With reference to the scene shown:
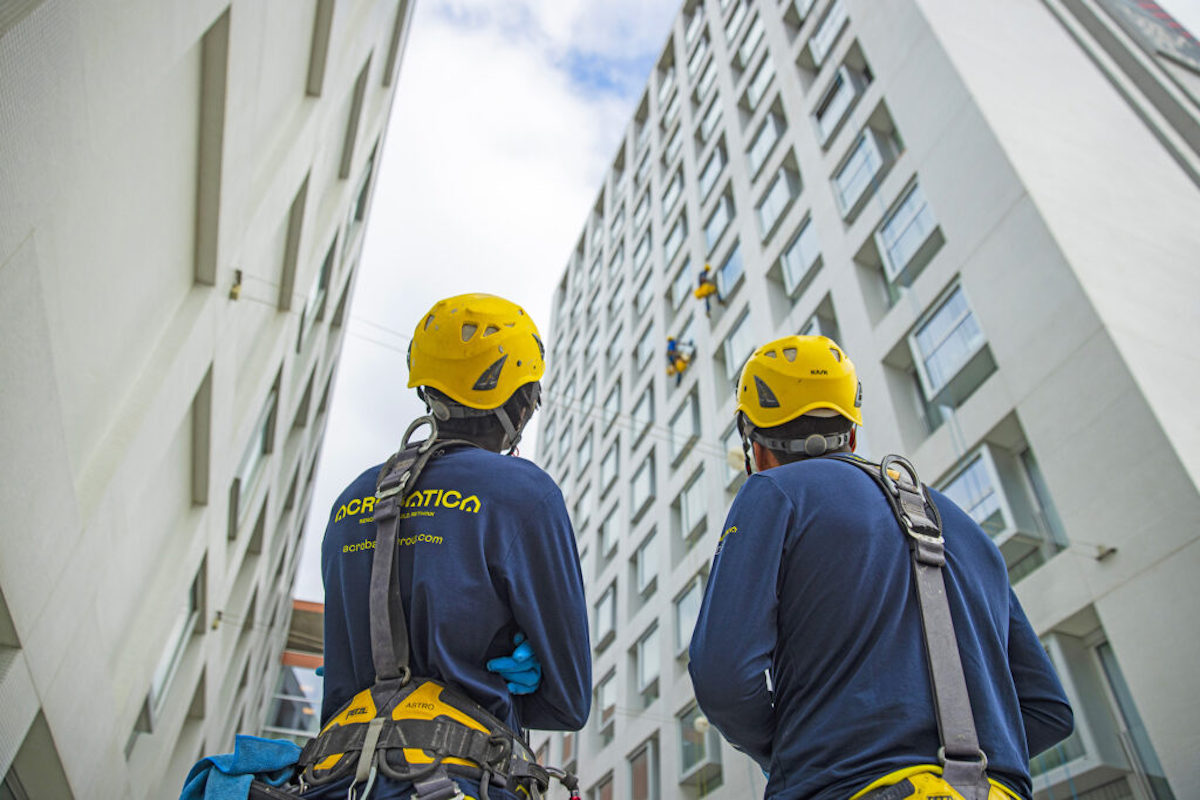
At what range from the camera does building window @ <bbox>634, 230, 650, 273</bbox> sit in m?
36.7

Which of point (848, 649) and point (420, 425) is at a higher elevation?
point (848, 649)

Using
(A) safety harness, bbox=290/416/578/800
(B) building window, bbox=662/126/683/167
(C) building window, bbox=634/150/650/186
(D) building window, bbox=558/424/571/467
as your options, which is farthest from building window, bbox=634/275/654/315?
(A) safety harness, bbox=290/416/578/800

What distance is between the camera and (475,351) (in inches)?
139

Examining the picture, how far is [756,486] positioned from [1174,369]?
9.89 m

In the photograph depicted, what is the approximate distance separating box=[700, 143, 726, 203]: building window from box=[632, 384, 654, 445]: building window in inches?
280

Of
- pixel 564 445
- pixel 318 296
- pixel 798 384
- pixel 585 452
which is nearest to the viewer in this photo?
pixel 798 384

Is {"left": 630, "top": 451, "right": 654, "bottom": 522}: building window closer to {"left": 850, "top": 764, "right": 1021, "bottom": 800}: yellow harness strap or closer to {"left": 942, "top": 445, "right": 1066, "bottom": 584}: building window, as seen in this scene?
{"left": 942, "top": 445, "right": 1066, "bottom": 584}: building window

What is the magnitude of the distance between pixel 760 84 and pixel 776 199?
539cm

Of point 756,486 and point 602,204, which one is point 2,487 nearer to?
point 756,486

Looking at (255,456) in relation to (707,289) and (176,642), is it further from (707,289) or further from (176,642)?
(707,289)

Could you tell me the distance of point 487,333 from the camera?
A: 3598 millimetres

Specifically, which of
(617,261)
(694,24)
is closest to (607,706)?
(617,261)

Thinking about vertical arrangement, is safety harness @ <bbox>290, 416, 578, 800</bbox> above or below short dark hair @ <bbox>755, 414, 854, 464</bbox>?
below

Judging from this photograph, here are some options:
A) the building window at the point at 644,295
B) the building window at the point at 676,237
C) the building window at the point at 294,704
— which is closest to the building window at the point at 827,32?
the building window at the point at 676,237
